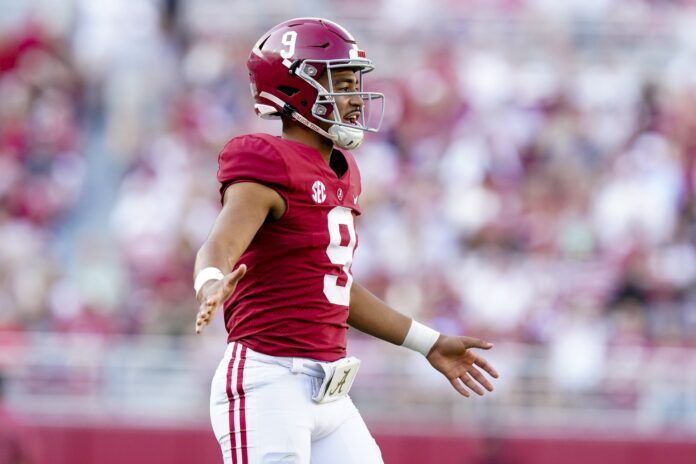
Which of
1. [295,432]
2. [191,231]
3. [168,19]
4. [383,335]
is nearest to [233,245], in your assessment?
[295,432]

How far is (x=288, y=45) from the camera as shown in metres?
4.87

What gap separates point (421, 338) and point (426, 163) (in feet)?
21.1

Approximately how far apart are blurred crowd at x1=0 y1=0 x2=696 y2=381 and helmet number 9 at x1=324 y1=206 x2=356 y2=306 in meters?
5.33

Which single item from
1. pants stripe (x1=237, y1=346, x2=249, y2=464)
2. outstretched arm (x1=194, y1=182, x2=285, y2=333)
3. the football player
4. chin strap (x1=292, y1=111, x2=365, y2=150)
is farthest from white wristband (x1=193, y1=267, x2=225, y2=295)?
chin strap (x1=292, y1=111, x2=365, y2=150)

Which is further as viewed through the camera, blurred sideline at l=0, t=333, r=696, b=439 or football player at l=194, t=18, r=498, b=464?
blurred sideline at l=0, t=333, r=696, b=439

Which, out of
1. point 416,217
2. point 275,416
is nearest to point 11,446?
point 416,217

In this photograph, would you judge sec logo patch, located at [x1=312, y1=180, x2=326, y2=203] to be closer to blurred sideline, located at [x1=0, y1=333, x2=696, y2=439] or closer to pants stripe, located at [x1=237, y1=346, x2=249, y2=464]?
pants stripe, located at [x1=237, y1=346, x2=249, y2=464]

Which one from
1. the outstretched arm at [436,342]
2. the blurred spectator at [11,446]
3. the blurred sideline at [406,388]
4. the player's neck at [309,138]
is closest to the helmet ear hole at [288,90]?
the player's neck at [309,138]

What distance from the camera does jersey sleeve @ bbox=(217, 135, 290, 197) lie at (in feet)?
14.9

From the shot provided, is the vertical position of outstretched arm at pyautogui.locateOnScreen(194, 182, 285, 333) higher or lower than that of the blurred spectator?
higher

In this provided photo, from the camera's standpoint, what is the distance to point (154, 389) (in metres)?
10.2

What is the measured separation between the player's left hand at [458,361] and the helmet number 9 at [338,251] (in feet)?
1.60

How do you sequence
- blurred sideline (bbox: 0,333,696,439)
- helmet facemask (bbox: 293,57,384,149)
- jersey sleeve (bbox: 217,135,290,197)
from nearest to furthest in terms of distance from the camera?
jersey sleeve (bbox: 217,135,290,197), helmet facemask (bbox: 293,57,384,149), blurred sideline (bbox: 0,333,696,439)

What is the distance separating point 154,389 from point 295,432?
5.77 m
